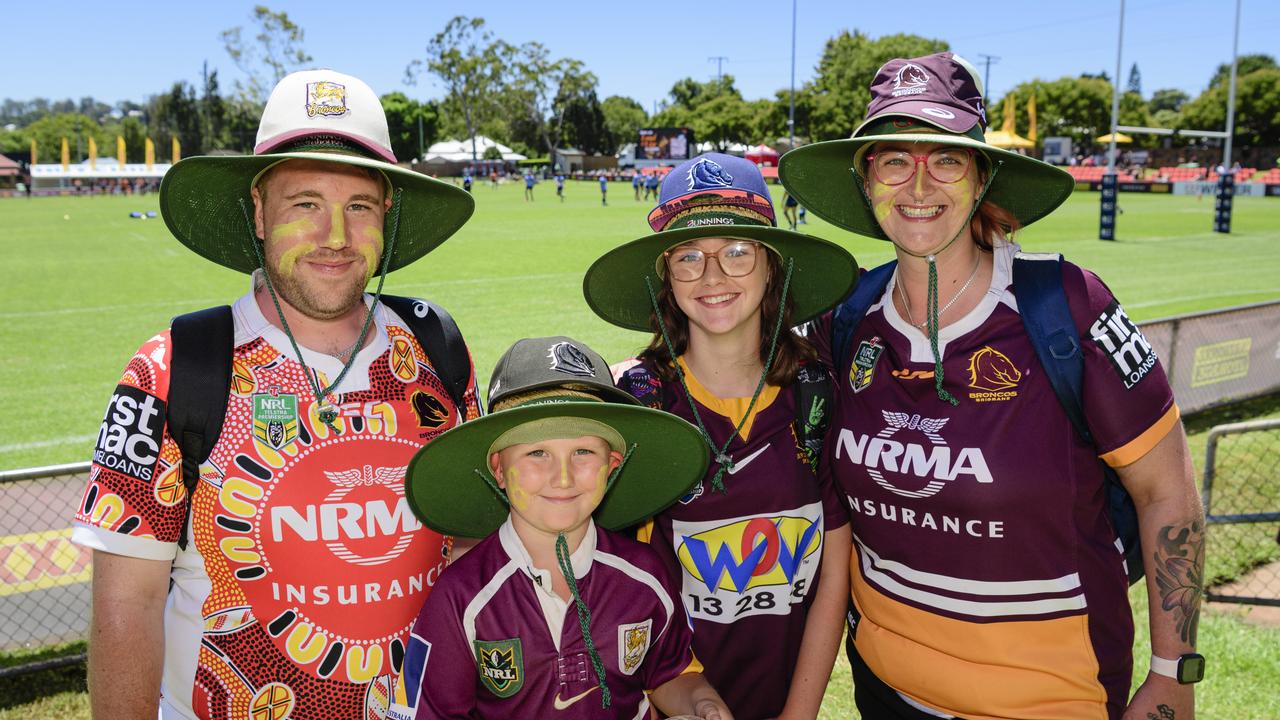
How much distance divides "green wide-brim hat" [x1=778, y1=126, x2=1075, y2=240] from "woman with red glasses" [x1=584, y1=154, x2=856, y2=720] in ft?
0.83

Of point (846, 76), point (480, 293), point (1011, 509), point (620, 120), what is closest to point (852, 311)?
point (1011, 509)

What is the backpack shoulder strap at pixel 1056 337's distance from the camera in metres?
2.29

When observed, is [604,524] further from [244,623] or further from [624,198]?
[624,198]

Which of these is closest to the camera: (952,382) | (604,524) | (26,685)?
(952,382)

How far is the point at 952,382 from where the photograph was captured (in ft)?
8.04

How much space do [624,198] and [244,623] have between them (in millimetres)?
51670

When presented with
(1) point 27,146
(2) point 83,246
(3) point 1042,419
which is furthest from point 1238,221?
(1) point 27,146

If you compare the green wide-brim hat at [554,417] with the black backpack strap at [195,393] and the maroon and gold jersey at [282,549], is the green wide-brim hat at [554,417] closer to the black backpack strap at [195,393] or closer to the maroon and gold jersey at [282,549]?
the maroon and gold jersey at [282,549]

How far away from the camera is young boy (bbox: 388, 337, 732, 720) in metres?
2.21

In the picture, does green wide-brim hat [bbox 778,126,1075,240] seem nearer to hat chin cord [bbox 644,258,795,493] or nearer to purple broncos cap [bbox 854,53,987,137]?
purple broncos cap [bbox 854,53,987,137]

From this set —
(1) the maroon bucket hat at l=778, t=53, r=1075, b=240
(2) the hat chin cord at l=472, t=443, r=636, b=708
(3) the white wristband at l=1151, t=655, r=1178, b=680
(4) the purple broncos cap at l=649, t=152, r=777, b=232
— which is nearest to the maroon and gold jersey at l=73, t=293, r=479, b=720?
(2) the hat chin cord at l=472, t=443, r=636, b=708

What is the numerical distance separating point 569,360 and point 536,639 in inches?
29.3

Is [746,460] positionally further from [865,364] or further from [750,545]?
[865,364]

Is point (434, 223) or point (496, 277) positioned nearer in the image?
point (434, 223)
